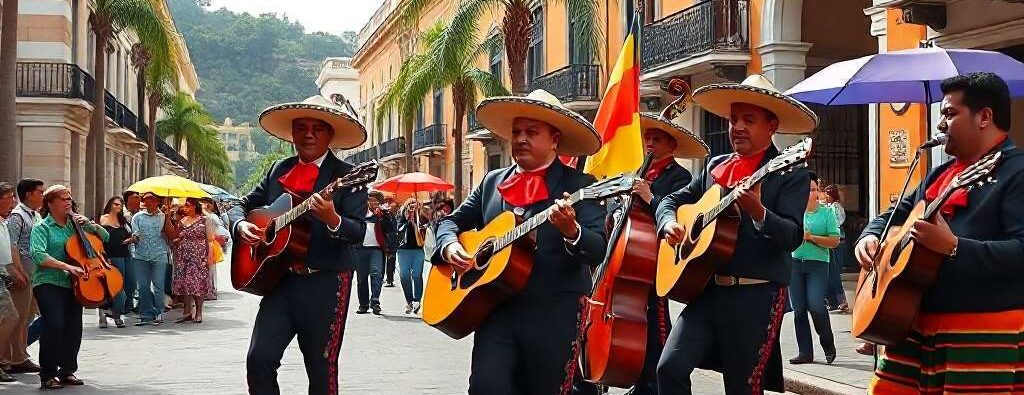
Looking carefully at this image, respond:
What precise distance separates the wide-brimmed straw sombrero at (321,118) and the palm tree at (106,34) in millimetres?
21503

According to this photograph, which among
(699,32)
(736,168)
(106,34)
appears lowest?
(736,168)

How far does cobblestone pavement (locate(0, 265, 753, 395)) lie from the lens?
376 inches

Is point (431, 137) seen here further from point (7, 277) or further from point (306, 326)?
point (306, 326)

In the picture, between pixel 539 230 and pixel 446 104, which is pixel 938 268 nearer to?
pixel 539 230

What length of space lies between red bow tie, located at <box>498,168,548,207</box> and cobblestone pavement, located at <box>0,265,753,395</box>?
4108 millimetres

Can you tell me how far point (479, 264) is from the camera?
517cm

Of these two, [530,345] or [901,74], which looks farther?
[901,74]

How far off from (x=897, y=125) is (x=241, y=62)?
145173 millimetres

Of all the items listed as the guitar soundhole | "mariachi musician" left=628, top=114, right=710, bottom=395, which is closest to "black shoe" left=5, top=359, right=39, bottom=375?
"mariachi musician" left=628, top=114, right=710, bottom=395

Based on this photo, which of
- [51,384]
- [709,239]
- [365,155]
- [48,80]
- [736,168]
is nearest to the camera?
[709,239]

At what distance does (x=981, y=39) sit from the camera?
45.8 feet

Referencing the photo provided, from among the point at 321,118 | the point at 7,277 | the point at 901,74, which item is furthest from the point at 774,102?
the point at 7,277

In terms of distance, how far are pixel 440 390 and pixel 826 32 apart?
13332 mm

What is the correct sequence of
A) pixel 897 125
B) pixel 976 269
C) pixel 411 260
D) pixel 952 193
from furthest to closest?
pixel 411 260, pixel 897 125, pixel 952 193, pixel 976 269
